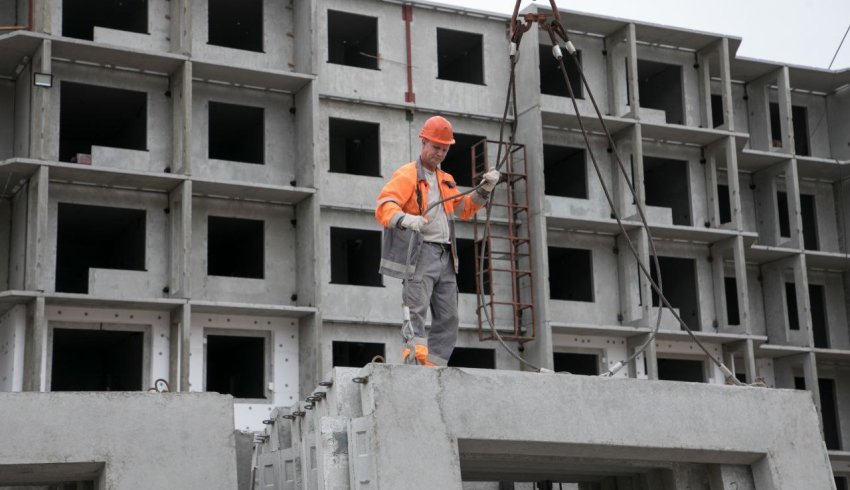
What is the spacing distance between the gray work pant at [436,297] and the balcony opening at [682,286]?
21299 mm

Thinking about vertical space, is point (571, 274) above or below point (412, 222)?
above

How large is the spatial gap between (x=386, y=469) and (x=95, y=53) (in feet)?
62.5

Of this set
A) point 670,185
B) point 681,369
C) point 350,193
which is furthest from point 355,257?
point 681,369

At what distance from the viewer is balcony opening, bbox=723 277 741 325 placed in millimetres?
34781

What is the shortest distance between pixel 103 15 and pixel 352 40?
19.9 feet

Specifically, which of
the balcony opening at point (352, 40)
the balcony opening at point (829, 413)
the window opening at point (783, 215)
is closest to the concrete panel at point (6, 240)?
the balcony opening at point (352, 40)

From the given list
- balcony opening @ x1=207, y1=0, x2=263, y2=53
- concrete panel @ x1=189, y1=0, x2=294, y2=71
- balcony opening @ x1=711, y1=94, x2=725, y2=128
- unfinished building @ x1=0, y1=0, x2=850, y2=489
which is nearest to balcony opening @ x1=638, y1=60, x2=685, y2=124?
unfinished building @ x1=0, y1=0, x2=850, y2=489

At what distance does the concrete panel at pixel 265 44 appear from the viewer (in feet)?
93.0

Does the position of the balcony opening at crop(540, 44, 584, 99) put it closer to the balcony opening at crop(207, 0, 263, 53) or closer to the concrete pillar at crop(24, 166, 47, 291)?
the balcony opening at crop(207, 0, 263, 53)

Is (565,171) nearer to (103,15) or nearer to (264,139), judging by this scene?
(264,139)

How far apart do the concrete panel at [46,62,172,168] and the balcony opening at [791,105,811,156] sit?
18.7 m

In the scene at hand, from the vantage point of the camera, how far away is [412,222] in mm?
10844

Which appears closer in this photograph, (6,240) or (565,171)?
(6,240)

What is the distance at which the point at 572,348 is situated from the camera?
1204 inches
